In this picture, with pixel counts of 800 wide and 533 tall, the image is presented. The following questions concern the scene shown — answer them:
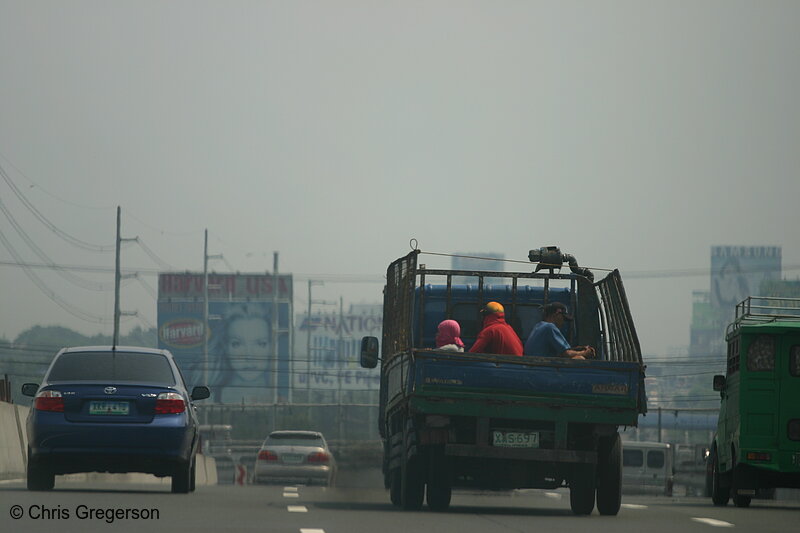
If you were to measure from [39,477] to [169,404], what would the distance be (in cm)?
167

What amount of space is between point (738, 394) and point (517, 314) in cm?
304

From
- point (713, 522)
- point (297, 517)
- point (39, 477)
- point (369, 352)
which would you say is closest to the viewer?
point (297, 517)

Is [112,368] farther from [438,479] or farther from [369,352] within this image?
[369,352]

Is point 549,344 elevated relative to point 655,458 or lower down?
elevated

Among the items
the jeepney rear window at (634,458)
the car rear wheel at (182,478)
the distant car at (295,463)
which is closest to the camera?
the car rear wheel at (182,478)

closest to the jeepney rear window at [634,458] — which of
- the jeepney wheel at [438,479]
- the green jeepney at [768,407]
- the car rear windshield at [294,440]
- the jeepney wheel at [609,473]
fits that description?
the car rear windshield at [294,440]

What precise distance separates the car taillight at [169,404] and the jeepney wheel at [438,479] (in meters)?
2.95

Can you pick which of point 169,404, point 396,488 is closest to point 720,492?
point 396,488

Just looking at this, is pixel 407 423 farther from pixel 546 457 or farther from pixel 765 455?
pixel 765 455

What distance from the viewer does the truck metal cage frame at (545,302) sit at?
57.9ft

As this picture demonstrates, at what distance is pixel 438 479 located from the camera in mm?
16469

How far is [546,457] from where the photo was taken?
52.4 feet

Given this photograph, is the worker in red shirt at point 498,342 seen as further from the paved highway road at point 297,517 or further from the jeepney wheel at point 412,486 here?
the paved highway road at point 297,517

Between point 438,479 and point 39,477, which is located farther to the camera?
point 39,477
